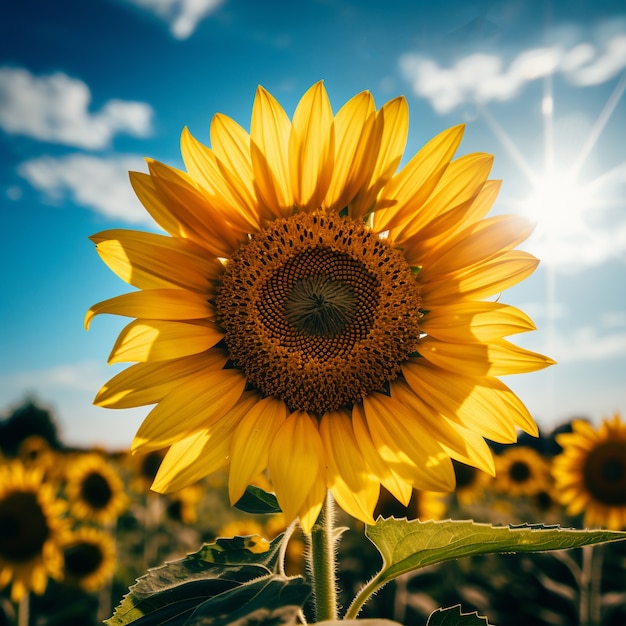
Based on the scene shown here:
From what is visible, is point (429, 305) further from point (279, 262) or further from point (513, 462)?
point (513, 462)

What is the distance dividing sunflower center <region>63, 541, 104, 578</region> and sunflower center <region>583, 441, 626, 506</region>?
7490 mm


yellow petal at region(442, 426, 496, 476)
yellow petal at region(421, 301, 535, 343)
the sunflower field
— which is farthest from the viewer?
the sunflower field

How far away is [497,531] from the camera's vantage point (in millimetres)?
1771

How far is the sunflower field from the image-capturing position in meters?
7.51

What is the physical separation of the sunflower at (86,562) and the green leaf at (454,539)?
815cm

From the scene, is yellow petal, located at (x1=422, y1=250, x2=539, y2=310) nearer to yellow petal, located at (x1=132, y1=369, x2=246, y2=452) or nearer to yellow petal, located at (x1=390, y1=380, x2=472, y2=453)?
yellow petal, located at (x1=390, y1=380, x2=472, y2=453)

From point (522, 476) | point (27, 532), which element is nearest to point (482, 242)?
point (27, 532)

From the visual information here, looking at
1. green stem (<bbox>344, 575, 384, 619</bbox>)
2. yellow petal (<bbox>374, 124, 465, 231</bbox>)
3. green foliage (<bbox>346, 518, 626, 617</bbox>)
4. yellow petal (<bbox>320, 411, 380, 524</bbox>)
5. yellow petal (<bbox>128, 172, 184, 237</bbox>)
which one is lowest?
green stem (<bbox>344, 575, 384, 619</bbox>)

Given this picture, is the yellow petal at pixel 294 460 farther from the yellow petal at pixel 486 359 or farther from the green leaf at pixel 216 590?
the yellow petal at pixel 486 359

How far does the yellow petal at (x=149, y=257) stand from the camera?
226 centimetres

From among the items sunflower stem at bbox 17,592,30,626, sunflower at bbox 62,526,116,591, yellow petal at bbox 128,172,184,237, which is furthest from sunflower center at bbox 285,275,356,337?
sunflower at bbox 62,526,116,591

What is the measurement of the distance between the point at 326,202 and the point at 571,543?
156cm

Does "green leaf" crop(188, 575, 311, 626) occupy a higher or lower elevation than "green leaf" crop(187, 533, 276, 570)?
lower

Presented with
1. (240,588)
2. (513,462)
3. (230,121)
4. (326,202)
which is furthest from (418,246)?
(513,462)
